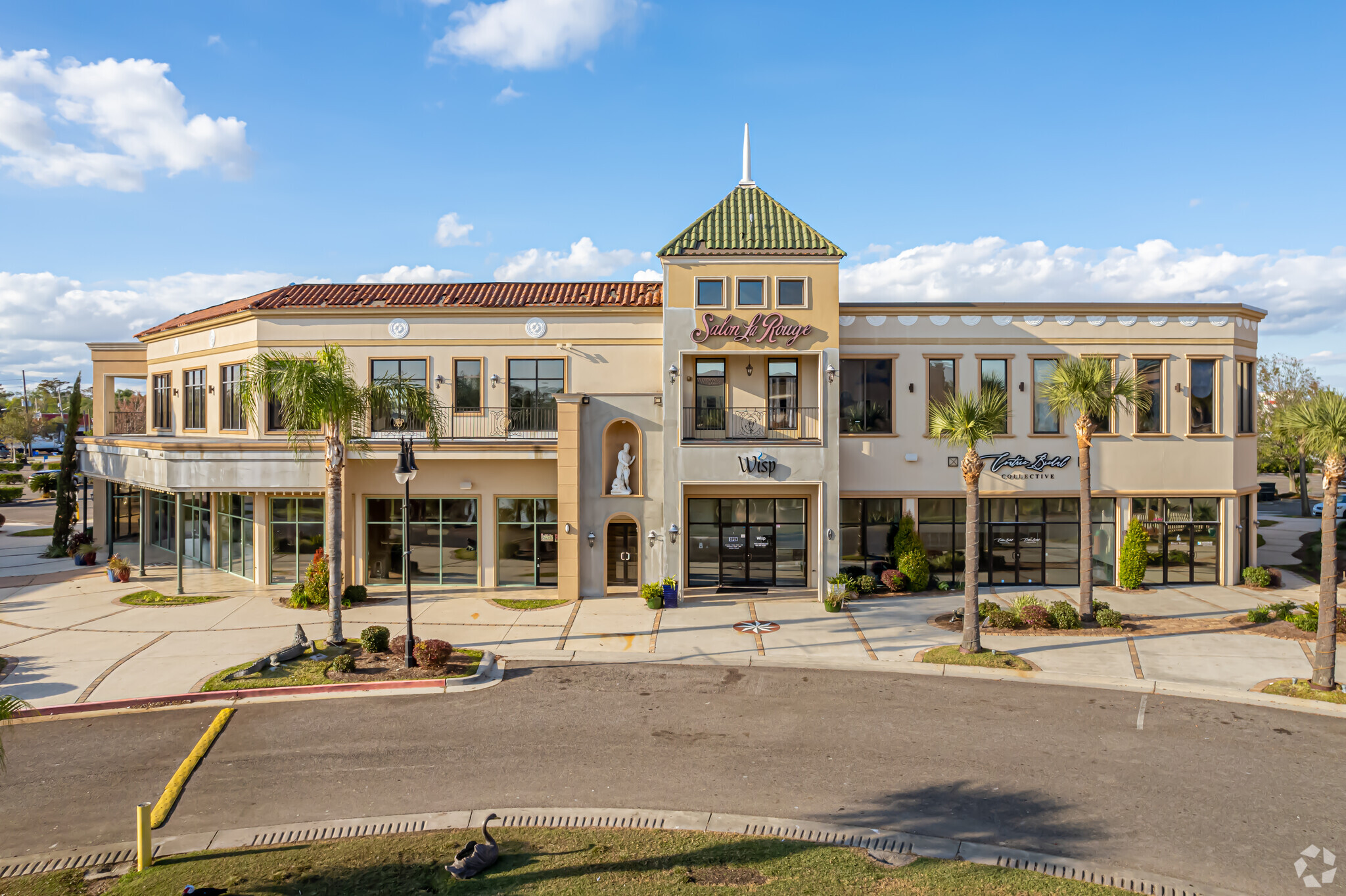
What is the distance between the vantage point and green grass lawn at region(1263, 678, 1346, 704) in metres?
14.1

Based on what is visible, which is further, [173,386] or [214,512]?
[173,386]

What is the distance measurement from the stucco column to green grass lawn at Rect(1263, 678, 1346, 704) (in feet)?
55.6

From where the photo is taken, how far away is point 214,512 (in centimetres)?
2638

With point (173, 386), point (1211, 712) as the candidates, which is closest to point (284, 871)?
point (1211, 712)

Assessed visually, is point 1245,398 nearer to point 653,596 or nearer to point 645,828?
point 653,596

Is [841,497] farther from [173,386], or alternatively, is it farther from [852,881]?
[173,386]

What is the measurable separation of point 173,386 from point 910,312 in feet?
92.1

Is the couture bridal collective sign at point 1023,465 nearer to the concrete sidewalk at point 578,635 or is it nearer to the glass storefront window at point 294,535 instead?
the concrete sidewalk at point 578,635

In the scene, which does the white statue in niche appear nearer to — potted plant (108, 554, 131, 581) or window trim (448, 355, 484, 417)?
window trim (448, 355, 484, 417)

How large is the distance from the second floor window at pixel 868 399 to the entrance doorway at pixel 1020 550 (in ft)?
16.9

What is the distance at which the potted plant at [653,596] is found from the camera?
21344 millimetres

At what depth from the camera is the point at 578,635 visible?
18.9m

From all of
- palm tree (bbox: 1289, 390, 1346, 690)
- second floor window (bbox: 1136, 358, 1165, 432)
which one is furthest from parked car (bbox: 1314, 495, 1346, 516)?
palm tree (bbox: 1289, 390, 1346, 690)

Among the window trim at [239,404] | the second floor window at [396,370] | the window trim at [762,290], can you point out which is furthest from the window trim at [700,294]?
the window trim at [239,404]
